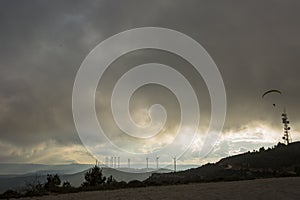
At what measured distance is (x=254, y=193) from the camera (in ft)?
97.7

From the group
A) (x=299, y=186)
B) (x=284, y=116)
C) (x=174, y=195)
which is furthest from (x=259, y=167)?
(x=174, y=195)

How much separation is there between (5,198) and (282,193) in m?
25.9

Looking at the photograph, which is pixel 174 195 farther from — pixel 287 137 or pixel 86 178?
pixel 287 137

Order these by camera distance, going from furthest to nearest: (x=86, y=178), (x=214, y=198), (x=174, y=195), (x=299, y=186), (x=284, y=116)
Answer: (x=284, y=116)
(x=86, y=178)
(x=299, y=186)
(x=174, y=195)
(x=214, y=198)

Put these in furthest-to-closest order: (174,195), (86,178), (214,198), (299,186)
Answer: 1. (86,178)
2. (299,186)
3. (174,195)
4. (214,198)

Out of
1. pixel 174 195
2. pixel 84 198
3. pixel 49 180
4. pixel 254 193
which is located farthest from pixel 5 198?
pixel 49 180

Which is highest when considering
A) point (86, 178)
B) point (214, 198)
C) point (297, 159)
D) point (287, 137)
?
point (287, 137)

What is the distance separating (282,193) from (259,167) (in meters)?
79.9

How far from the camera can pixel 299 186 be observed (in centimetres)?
3294

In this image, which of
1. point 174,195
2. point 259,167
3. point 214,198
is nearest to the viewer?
point 214,198

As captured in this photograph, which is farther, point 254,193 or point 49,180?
point 49,180

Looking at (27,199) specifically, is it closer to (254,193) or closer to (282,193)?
→ (254,193)

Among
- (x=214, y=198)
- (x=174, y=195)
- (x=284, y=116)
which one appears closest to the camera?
(x=214, y=198)

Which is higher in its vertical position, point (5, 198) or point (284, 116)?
point (284, 116)
